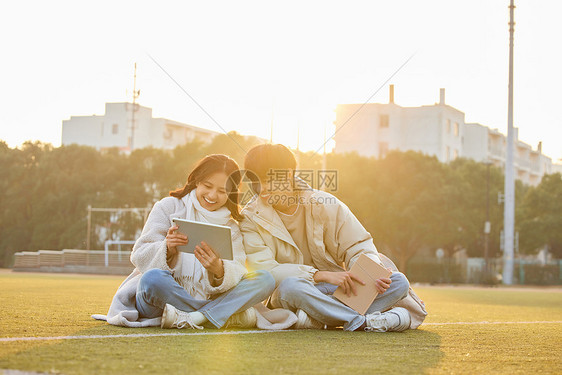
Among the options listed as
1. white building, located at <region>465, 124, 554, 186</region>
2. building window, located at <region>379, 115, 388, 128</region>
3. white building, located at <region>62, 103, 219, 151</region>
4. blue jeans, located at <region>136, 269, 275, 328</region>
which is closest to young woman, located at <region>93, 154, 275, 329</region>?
blue jeans, located at <region>136, 269, 275, 328</region>

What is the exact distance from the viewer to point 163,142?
63.2 metres

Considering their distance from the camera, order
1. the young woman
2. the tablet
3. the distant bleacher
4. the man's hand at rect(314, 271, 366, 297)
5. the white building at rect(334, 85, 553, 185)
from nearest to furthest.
Result: the tablet → the young woman → the man's hand at rect(314, 271, 366, 297) → the distant bleacher → the white building at rect(334, 85, 553, 185)

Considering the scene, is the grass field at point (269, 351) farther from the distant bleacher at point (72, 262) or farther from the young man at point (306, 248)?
the distant bleacher at point (72, 262)

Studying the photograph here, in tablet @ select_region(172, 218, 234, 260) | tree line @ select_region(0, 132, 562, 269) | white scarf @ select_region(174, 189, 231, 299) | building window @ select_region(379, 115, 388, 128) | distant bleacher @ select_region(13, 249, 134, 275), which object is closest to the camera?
tablet @ select_region(172, 218, 234, 260)

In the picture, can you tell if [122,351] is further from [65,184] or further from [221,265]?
[65,184]

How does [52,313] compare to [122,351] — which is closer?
[122,351]

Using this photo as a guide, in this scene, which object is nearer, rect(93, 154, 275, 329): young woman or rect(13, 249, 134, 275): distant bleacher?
rect(93, 154, 275, 329): young woman

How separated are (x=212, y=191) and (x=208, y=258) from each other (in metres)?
0.66

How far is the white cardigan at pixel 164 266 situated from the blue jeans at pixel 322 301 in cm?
37

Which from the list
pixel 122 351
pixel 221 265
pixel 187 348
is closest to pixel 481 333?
pixel 221 265

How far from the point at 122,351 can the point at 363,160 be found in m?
34.4

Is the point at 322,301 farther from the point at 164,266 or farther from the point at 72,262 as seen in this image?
the point at 72,262

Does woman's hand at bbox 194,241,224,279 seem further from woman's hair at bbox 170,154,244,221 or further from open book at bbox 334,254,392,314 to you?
open book at bbox 334,254,392,314

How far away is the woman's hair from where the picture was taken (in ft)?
17.9
